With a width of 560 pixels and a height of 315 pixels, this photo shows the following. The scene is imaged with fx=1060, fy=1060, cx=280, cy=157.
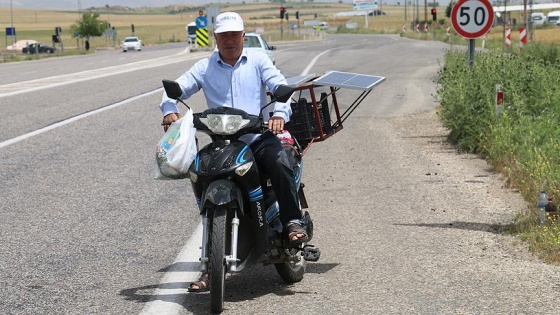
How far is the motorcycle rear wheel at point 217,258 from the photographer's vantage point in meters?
5.90

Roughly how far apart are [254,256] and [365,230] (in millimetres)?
2442

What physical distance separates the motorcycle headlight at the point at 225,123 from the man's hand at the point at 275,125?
10.3 inches

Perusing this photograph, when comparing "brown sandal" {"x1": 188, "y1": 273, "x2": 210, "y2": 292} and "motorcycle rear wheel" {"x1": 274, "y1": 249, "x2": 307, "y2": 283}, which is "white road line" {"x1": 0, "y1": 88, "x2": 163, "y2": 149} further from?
"brown sandal" {"x1": 188, "y1": 273, "x2": 210, "y2": 292}

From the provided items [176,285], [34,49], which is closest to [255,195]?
[176,285]

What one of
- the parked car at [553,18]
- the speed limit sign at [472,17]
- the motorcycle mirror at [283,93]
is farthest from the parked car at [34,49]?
the motorcycle mirror at [283,93]

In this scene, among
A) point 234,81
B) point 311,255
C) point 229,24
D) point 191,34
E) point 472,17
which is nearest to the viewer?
point 229,24

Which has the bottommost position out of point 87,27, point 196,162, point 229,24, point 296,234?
point 87,27

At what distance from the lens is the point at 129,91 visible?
26.2 metres

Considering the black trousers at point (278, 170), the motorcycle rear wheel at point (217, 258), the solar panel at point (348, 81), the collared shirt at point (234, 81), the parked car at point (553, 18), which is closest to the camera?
the motorcycle rear wheel at point (217, 258)

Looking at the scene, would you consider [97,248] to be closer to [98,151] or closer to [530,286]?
[530,286]

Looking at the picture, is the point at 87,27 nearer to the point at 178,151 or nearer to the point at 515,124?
the point at 515,124

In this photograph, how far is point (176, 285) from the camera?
679cm

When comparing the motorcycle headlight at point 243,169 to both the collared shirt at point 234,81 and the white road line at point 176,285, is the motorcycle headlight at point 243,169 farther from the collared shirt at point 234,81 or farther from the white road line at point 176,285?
the white road line at point 176,285

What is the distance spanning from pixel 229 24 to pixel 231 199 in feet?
3.99
